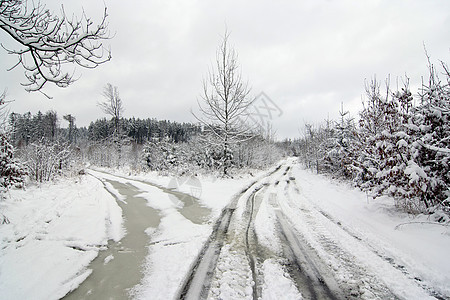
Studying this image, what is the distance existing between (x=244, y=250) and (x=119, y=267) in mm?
2101

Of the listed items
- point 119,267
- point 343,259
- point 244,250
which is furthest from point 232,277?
point 343,259

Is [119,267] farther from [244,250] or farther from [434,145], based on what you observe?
[434,145]

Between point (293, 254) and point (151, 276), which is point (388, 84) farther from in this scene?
point (151, 276)

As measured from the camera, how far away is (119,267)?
3.10 meters

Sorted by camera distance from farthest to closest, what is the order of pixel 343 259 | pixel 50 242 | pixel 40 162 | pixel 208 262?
pixel 40 162, pixel 50 242, pixel 343 259, pixel 208 262

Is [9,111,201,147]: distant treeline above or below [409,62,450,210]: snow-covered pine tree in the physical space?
above

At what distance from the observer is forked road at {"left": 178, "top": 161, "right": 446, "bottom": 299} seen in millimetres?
2457

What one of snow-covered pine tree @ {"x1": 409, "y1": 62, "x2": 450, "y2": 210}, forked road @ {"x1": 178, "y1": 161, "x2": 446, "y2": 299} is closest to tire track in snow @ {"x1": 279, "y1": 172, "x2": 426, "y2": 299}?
forked road @ {"x1": 178, "y1": 161, "x2": 446, "y2": 299}

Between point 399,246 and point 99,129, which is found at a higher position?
point 99,129

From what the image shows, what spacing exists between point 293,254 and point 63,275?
3651mm

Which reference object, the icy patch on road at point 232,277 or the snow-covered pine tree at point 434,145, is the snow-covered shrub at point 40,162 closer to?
the icy patch on road at point 232,277

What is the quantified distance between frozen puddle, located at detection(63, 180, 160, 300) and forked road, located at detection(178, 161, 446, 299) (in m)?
0.86

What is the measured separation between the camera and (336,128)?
21.9 metres

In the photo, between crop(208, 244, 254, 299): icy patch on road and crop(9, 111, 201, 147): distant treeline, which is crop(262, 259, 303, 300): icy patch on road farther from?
crop(9, 111, 201, 147): distant treeline
